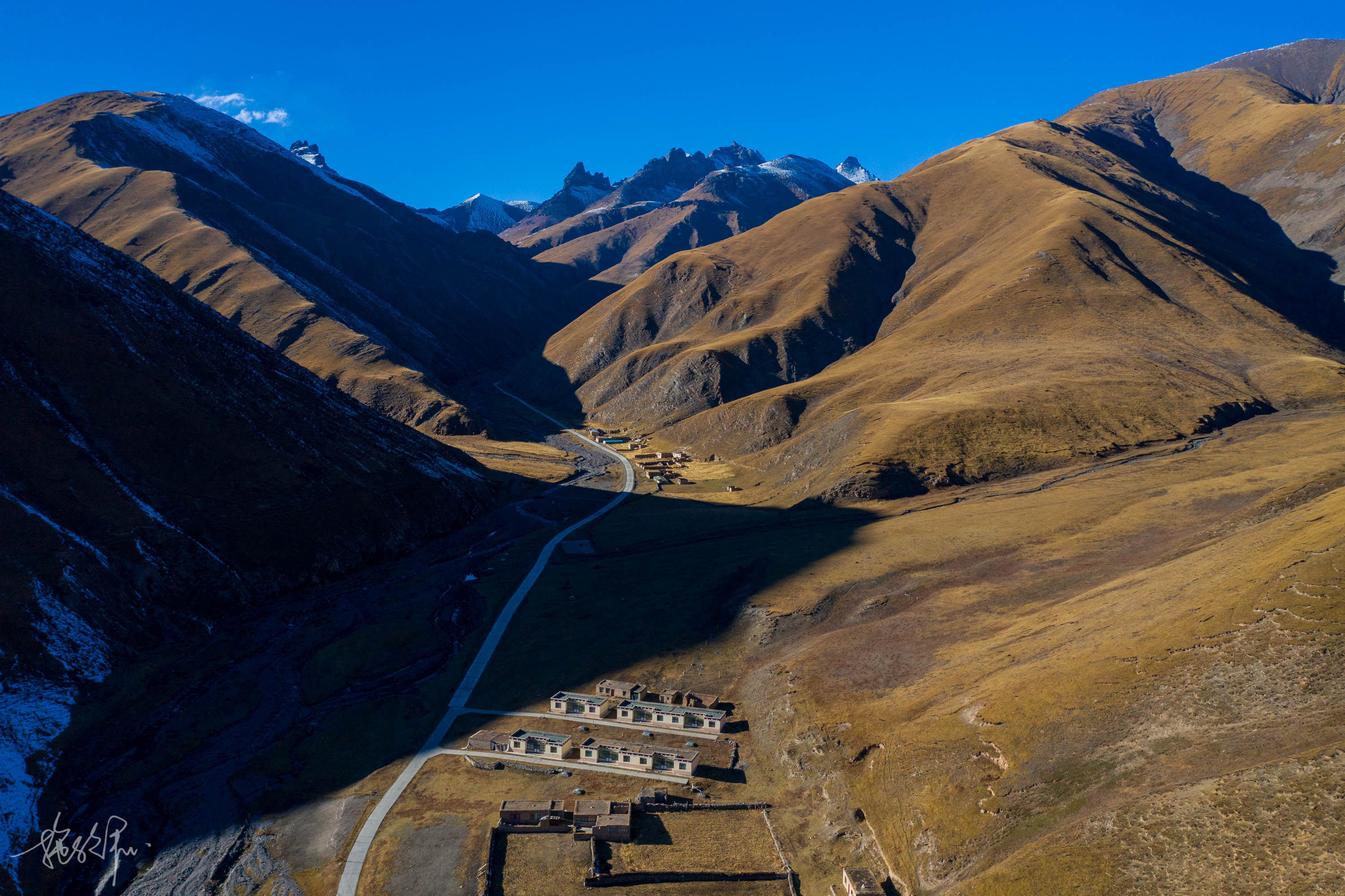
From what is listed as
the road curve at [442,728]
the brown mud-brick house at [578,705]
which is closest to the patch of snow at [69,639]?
the road curve at [442,728]

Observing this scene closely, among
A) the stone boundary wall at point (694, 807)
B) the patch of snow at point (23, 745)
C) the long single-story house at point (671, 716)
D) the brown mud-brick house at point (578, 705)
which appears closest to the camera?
the patch of snow at point (23, 745)

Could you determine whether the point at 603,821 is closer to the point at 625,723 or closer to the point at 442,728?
the point at 625,723

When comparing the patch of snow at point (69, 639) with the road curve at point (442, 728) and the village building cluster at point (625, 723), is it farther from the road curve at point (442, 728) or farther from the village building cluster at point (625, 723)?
the village building cluster at point (625, 723)

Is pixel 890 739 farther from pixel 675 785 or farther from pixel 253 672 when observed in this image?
pixel 253 672

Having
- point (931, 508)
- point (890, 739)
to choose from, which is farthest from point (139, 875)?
point (931, 508)

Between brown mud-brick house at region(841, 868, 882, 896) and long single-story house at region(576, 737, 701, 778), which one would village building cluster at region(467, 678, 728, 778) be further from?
brown mud-brick house at region(841, 868, 882, 896)

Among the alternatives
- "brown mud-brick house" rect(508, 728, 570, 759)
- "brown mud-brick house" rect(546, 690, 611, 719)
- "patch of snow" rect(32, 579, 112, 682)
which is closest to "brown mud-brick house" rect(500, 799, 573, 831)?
"brown mud-brick house" rect(508, 728, 570, 759)

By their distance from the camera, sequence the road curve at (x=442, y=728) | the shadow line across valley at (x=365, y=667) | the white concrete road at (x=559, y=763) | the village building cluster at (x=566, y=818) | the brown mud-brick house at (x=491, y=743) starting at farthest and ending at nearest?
the brown mud-brick house at (x=491, y=743) < the white concrete road at (x=559, y=763) < the shadow line across valley at (x=365, y=667) < the village building cluster at (x=566, y=818) < the road curve at (x=442, y=728)
